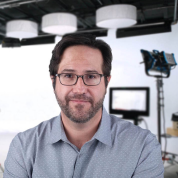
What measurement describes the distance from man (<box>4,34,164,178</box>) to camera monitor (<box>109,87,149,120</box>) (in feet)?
8.32

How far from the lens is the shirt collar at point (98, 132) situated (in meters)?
1.12

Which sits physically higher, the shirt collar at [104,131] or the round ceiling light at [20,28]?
the round ceiling light at [20,28]

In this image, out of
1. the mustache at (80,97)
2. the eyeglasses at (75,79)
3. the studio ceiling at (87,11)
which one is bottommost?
the mustache at (80,97)

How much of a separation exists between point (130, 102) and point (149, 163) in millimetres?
2732

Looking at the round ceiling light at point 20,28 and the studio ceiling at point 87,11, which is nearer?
the round ceiling light at point 20,28

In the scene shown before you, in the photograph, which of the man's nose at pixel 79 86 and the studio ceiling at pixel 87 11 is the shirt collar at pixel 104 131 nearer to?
the man's nose at pixel 79 86

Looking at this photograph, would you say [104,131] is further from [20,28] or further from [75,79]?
[20,28]

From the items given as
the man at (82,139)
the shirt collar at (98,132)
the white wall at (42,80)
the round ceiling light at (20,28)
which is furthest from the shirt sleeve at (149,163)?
the round ceiling light at (20,28)

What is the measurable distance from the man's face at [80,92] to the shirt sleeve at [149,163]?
0.32 metres

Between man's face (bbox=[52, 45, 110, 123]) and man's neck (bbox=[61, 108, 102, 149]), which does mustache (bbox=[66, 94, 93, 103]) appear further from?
man's neck (bbox=[61, 108, 102, 149])

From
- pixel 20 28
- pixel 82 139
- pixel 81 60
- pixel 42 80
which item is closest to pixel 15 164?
pixel 82 139

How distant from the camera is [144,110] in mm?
3670

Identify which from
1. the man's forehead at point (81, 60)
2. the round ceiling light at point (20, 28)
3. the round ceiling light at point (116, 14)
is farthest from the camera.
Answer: the round ceiling light at point (20, 28)

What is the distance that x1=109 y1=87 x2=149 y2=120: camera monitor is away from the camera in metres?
3.67
